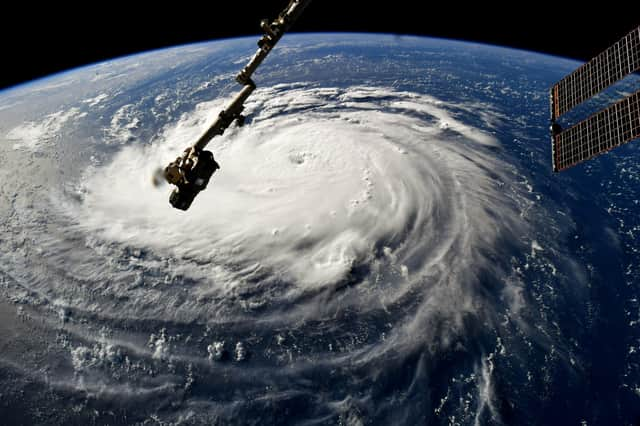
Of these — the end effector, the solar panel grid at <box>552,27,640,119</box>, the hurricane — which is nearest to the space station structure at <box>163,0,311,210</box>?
the end effector

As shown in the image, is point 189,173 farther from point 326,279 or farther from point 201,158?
point 326,279

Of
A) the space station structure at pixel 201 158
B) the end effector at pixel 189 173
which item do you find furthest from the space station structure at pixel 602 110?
the end effector at pixel 189 173

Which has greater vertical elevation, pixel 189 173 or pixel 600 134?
pixel 189 173

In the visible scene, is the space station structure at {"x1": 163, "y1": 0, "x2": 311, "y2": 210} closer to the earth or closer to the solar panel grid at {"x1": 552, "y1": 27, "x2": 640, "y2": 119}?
the earth

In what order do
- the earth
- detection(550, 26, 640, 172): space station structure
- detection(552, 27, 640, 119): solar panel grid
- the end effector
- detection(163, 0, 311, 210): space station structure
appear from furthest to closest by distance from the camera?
the earth
detection(552, 27, 640, 119): solar panel grid
detection(550, 26, 640, 172): space station structure
the end effector
detection(163, 0, 311, 210): space station structure

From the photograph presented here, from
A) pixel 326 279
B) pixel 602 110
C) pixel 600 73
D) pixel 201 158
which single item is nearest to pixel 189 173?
pixel 201 158
